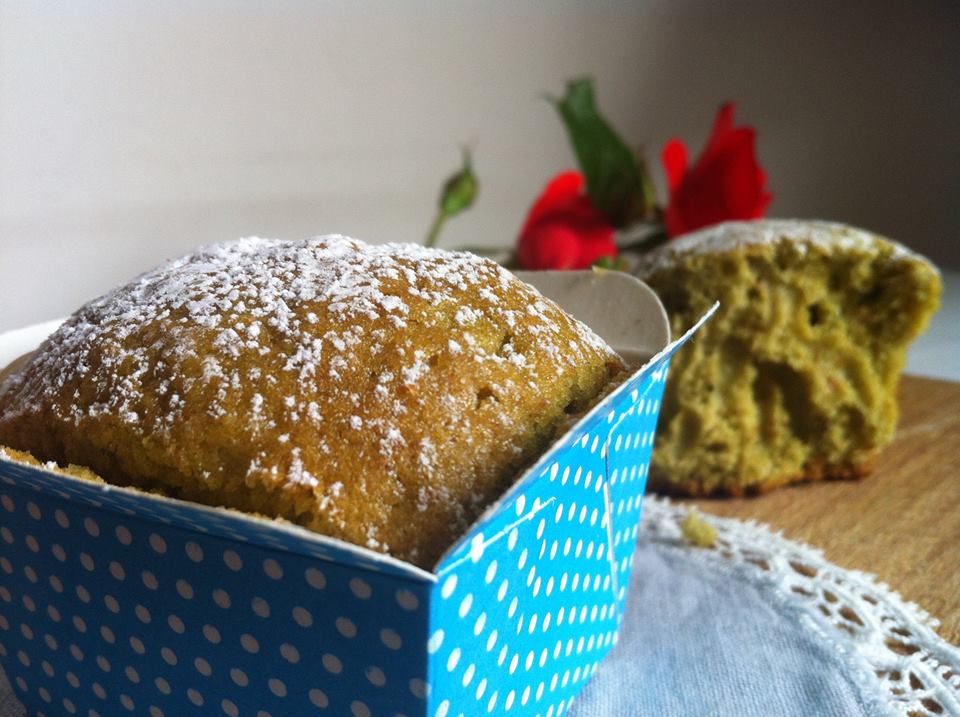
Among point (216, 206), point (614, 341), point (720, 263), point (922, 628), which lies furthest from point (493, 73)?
point (922, 628)

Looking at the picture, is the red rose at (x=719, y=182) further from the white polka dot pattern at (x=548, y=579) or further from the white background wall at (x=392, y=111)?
the white background wall at (x=392, y=111)

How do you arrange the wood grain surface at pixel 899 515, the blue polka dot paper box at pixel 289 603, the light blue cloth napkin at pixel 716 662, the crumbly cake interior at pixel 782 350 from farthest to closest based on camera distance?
the crumbly cake interior at pixel 782 350, the wood grain surface at pixel 899 515, the light blue cloth napkin at pixel 716 662, the blue polka dot paper box at pixel 289 603

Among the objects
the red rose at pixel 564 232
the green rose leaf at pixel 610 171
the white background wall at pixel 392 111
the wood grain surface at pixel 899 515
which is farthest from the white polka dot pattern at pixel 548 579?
the white background wall at pixel 392 111

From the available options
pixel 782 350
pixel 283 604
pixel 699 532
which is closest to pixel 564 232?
pixel 782 350

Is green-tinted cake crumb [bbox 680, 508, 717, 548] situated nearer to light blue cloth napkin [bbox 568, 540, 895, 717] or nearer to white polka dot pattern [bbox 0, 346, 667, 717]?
light blue cloth napkin [bbox 568, 540, 895, 717]

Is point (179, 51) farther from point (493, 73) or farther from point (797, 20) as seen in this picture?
point (797, 20)

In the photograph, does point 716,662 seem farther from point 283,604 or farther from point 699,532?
point 283,604
